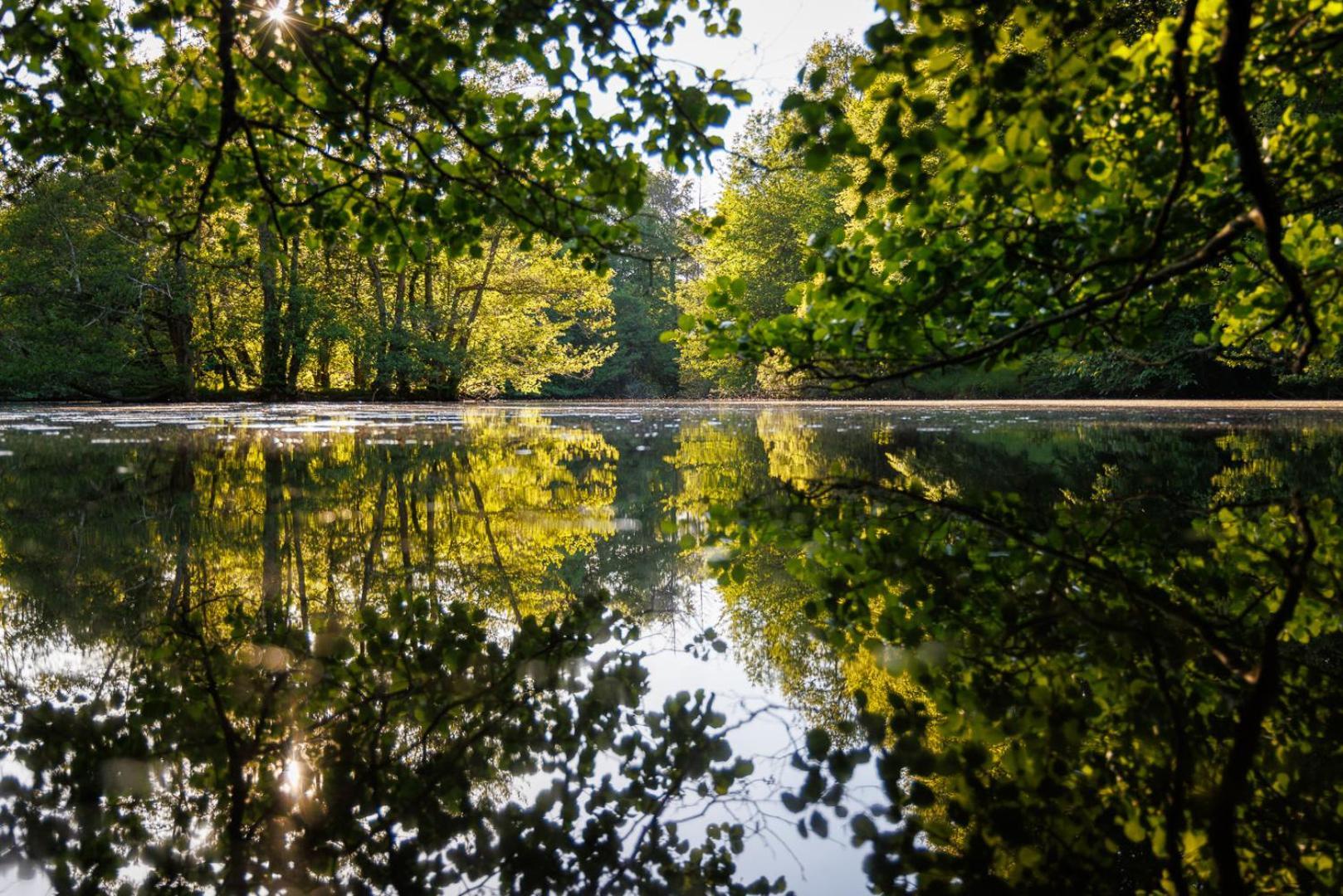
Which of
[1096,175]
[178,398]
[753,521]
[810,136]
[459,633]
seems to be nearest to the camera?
[459,633]

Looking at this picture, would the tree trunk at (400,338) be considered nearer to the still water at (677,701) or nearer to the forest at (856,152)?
the forest at (856,152)


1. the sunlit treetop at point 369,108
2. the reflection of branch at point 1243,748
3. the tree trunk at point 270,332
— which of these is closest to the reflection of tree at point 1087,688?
the reflection of branch at point 1243,748

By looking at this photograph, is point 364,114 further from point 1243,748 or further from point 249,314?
point 249,314

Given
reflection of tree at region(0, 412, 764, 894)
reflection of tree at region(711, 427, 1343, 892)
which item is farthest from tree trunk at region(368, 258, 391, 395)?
reflection of tree at region(711, 427, 1343, 892)

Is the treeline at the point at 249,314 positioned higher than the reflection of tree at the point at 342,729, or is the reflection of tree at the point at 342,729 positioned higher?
the treeline at the point at 249,314

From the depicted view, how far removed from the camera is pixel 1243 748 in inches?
56.6

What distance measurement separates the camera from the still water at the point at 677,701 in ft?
4.07

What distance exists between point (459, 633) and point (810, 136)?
1.86 meters

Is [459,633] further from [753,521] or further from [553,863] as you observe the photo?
[753,521]

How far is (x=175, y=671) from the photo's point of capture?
193 cm

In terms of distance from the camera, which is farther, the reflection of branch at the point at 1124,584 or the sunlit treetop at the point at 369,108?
the sunlit treetop at the point at 369,108

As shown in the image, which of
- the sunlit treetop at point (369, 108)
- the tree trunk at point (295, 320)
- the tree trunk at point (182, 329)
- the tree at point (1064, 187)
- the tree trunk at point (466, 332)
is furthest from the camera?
the tree trunk at point (466, 332)

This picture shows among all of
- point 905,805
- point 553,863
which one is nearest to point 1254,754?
point 905,805

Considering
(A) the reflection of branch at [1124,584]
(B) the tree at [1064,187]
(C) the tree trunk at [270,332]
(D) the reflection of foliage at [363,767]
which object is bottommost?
(D) the reflection of foliage at [363,767]
